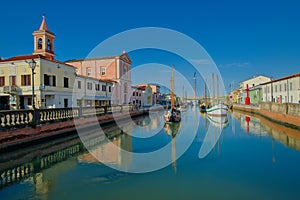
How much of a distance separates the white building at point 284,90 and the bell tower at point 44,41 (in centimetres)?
3249

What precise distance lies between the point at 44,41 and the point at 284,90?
1388 inches

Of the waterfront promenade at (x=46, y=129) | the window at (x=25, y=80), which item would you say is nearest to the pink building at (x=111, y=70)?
the window at (x=25, y=80)

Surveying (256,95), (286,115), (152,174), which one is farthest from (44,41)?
(256,95)

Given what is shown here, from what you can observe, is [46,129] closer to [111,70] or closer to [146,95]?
[111,70]

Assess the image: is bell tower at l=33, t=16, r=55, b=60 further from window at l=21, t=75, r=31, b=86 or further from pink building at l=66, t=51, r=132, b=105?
pink building at l=66, t=51, r=132, b=105

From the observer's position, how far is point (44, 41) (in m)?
27.9

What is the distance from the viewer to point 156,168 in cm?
802

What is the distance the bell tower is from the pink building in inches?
515

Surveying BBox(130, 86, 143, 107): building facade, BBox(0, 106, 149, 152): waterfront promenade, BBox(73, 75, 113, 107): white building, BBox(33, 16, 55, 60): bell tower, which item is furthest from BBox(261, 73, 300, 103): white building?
BBox(33, 16, 55, 60): bell tower

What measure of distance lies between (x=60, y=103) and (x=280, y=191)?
2347cm

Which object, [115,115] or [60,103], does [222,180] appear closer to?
[115,115]

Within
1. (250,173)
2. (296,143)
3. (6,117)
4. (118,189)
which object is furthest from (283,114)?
(6,117)

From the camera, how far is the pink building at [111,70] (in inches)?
1623

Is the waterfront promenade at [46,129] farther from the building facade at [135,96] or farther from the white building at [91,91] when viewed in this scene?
the building facade at [135,96]
